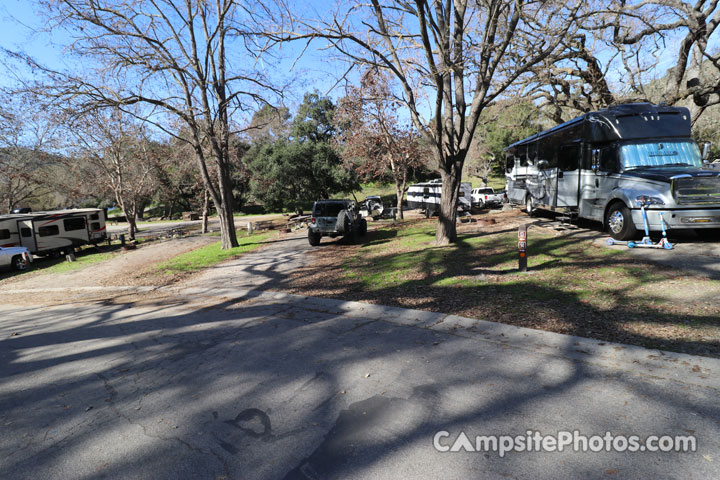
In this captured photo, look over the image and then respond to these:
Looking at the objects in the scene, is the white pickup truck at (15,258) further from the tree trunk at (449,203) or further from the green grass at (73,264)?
the tree trunk at (449,203)

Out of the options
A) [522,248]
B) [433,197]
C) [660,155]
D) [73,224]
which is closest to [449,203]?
[522,248]

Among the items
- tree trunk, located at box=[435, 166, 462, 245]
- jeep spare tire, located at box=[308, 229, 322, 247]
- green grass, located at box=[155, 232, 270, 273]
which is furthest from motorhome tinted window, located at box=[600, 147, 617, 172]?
green grass, located at box=[155, 232, 270, 273]

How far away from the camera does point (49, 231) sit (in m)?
19.4

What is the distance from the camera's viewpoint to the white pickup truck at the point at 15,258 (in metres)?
15.7

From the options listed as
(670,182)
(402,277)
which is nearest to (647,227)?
(670,182)

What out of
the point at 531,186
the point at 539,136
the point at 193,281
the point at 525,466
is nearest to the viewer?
the point at 525,466

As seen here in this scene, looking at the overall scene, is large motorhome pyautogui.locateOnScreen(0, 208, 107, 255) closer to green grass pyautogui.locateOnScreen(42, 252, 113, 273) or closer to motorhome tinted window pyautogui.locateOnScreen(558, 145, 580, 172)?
green grass pyautogui.locateOnScreen(42, 252, 113, 273)

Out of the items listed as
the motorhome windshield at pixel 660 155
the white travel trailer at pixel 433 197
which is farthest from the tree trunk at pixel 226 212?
the motorhome windshield at pixel 660 155

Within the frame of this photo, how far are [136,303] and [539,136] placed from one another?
52.7 ft

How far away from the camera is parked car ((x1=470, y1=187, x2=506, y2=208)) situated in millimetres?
26516

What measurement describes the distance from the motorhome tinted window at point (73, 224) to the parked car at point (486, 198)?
26.3 m

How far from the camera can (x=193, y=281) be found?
10508 millimetres

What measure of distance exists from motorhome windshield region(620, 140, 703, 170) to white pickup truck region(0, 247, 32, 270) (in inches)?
938

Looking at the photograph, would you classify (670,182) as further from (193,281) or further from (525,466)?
(193,281)
